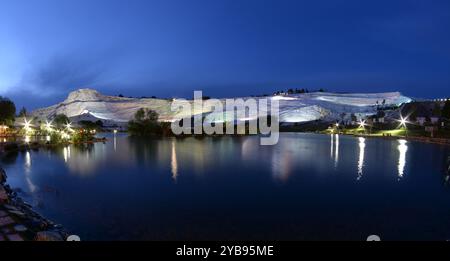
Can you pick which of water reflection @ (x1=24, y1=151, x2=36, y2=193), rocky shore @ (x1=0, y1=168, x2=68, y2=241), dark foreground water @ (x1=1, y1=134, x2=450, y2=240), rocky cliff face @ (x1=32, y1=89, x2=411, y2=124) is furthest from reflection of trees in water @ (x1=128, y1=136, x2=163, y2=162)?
rocky cliff face @ (x1=32, y1=89, x2=411, y2=124)

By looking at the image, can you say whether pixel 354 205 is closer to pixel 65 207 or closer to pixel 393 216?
pixel 393 216

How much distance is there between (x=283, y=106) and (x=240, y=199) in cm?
13198

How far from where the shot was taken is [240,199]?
55.8ft

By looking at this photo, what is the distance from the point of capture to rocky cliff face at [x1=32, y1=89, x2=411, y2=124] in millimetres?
138875

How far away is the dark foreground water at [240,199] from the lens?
12.1 metres

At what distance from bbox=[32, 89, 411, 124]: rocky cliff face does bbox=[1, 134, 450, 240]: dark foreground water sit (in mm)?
105235

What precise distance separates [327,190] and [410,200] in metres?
4.00

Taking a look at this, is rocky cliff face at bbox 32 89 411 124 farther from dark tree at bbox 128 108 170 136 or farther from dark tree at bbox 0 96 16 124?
dark tree at bbox 0 96 16 124

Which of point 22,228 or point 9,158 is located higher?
point 22,228

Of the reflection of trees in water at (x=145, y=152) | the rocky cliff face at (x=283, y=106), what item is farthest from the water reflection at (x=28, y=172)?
the rocky cliff face at (x=283, y=106)

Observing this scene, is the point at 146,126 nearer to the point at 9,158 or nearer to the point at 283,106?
the point at 9,158

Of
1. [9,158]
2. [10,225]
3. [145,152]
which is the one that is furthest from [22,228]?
[145,152]

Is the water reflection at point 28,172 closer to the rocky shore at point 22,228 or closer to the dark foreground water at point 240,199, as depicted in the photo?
the dark foreground water at point 240,199
